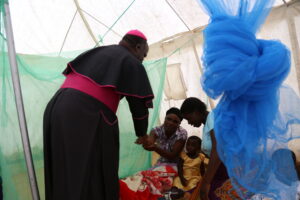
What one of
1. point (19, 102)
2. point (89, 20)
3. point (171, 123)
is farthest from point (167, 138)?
point (89, 20)

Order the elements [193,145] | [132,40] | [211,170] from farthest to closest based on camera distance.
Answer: [193,145], [132,40], [211,170]

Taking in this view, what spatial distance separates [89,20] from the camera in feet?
15.6

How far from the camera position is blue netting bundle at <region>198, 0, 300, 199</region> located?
46.1 inches

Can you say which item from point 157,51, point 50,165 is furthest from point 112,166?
point 157,51

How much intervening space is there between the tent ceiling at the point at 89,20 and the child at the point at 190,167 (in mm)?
1864

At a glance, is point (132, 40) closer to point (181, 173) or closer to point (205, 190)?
point (205, 190)

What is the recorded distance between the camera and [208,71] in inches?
49.0

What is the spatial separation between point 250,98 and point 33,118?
6.27 feet

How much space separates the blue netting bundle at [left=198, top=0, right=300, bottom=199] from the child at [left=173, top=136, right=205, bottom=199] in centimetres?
110

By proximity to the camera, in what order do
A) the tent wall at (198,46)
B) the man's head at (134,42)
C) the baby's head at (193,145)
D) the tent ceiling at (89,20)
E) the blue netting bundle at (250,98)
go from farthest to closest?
the tent ceiling at (89,20), the tent wall at (198,46), the baby's head at (193,145), the man's head at (134,42), the blue netting bundle at (250,98)

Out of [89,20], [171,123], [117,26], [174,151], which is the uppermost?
[89,20]

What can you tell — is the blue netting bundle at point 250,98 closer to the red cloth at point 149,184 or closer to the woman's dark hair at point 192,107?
the woman's dark hair at point 192,107

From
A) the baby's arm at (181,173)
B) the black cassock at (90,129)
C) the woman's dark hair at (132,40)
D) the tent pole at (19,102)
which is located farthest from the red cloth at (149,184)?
the woman's dark hair at (132,40)

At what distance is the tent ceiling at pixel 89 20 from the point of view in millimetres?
3965
